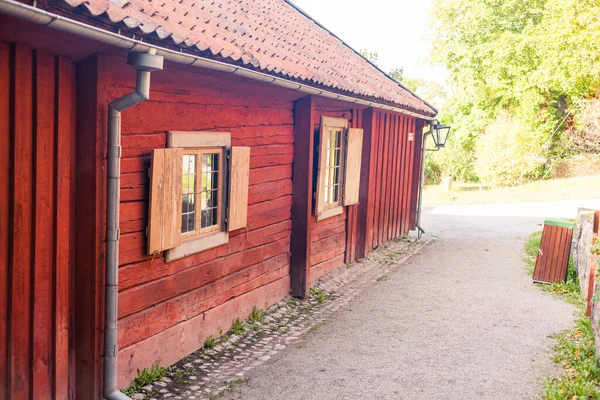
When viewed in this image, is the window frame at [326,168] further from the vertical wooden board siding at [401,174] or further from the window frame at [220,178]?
the vertical wooden board siding at [401,174]

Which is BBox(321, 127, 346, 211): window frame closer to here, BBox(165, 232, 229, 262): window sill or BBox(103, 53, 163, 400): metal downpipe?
BBox(165, 232, 229, 262): window sill

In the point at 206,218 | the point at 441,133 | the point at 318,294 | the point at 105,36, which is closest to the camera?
the point at 105,36

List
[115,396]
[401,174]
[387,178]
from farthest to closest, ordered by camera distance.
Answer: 1. [401,174]
2. [387,178]
3. [115,396]

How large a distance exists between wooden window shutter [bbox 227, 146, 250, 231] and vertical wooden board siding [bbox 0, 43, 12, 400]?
275 centimetres

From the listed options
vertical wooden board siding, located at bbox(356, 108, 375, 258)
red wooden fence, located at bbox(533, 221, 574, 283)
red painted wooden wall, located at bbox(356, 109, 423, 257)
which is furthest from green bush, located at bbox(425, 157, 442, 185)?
red wooden fence, located at bbox(533, 221, 574, 283)

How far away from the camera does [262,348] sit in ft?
21.6

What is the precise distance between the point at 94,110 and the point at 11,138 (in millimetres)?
690

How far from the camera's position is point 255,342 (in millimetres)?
6781

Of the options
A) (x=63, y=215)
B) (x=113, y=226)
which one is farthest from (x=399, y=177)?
(x=63, y=215)

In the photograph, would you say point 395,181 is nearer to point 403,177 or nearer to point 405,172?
point 403,177

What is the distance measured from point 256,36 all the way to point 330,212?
348 cm

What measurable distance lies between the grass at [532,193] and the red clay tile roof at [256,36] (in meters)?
12.2

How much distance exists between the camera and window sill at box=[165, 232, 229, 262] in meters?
5.78

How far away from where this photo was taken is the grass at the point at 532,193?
2344 cm
